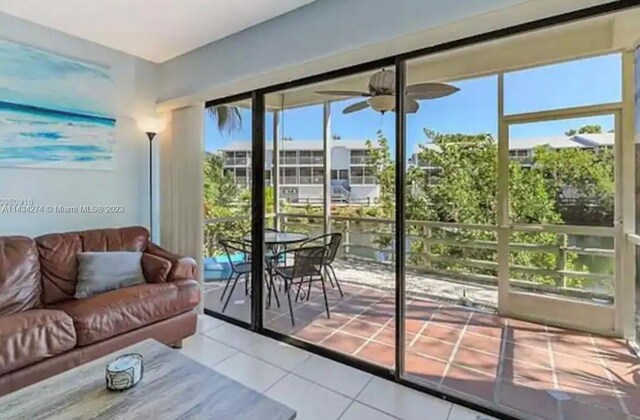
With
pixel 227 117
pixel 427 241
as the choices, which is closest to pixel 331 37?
pixel 227 117

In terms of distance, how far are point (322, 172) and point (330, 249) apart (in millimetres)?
1235

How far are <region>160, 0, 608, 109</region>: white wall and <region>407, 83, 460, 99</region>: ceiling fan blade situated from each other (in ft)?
3.03

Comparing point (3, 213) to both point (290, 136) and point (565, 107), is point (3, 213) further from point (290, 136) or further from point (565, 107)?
point (565, 107)

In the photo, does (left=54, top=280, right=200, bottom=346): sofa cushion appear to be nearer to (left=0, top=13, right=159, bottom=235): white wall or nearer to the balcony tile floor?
the balcony tile floor

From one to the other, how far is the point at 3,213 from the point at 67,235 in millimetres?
448

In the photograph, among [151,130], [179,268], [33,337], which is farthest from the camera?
[151,130]

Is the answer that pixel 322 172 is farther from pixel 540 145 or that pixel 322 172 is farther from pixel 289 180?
pixel 540 145

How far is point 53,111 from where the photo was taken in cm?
313

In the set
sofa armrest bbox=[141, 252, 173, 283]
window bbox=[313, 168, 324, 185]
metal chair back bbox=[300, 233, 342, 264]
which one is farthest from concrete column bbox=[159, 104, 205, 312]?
window bbox=[313, 168, 324, 185]

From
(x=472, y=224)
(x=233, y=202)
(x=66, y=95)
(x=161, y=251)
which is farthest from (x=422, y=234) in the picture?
(x=66, y=95)

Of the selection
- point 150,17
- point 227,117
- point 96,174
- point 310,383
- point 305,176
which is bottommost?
point 310,383

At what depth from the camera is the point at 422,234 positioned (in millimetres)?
4125

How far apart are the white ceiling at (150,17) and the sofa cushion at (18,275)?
167 cm

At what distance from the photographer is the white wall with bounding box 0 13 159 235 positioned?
2.97 metres
